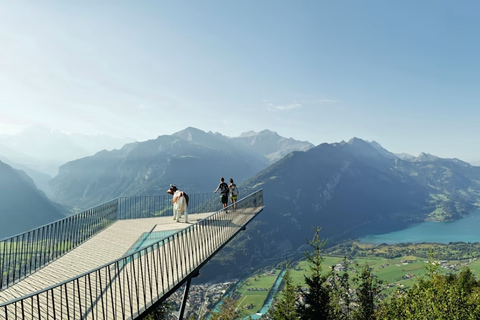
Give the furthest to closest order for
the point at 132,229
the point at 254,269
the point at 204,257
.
A: the point at 254,269
the point at 132,229
the point at 204,257

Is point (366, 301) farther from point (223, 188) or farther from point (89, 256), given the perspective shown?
point (89, 256)

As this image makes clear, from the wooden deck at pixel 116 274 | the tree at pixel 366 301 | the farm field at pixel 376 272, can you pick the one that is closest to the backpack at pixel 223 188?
the wooden deck at pixel 116 274

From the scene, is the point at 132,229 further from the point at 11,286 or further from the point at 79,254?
the point at 11,286

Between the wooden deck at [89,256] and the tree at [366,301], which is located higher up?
the wooden deck at [89,256]

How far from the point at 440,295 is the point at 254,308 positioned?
107 meters

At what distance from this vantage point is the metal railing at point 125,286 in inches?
298

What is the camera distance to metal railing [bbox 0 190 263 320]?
7570mm

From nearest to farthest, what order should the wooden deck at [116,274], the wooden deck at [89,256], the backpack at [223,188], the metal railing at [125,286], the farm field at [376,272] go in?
the metal railing at [125,286]
the wooden deck at [116,274]
the wooden deck at [89,256]
the backpack at [223,188]
the farm field at [376,272]

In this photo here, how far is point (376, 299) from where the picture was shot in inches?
1172

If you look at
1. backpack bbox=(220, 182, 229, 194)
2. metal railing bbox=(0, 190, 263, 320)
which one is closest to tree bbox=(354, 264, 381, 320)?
backpack bbox=(220, 182, 229, 194)

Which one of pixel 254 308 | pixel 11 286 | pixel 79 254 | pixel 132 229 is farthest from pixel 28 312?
pixel 254 308

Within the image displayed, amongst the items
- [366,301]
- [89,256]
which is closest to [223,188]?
[89,256]

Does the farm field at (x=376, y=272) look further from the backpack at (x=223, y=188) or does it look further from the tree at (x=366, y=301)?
the backpack at (x=223, y=188)

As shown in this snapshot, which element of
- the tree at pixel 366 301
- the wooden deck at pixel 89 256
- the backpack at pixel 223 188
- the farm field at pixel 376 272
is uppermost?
the backpack at pixel 223 188
